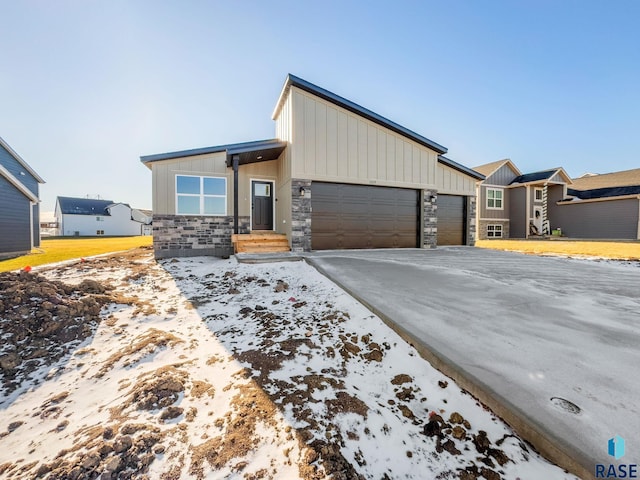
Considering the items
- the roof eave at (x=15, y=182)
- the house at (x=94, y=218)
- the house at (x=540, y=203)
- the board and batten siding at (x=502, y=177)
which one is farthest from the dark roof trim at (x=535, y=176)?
the house at (x=94, y=218)

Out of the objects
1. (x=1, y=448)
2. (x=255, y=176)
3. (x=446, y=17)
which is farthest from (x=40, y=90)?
(x=446, y=17)

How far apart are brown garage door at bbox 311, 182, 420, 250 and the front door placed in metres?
2.53

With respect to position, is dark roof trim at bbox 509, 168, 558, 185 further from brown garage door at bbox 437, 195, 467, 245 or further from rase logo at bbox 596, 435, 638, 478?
rase logo at bbox 596, 435, 638, 478

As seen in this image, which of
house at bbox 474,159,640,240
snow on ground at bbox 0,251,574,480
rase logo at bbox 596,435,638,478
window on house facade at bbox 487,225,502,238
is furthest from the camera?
window on house facade at bbox 487,225,502,238

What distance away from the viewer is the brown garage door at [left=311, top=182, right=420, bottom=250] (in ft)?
28.1

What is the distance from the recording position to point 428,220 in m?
10.1

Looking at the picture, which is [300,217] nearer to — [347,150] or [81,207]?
[347,150]

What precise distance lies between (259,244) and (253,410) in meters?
6.71

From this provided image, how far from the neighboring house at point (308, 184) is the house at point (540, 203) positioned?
44.1ft

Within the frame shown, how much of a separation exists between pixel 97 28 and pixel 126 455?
32.4ft

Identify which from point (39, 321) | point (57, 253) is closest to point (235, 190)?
point (39, 321)

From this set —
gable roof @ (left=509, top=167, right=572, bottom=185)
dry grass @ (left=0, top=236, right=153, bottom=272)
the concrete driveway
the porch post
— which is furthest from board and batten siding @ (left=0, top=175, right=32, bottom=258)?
gable roof @ (left=509, top=167, right=572, bottom=185)

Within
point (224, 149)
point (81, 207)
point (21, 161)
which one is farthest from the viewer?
point (81, 207)

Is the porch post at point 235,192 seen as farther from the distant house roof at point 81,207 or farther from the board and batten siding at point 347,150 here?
the distant house roof at point 81,207
